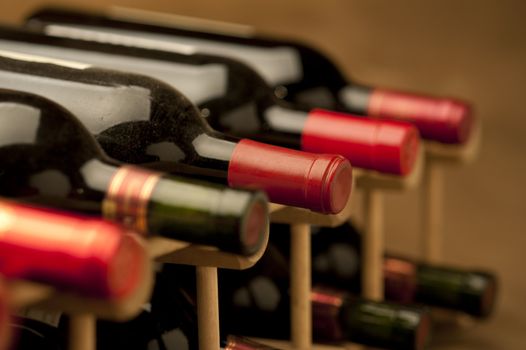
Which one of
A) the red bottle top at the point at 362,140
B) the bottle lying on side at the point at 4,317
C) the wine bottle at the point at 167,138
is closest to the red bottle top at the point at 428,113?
the red bottle top at the point at 362,140

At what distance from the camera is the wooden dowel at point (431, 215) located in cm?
91

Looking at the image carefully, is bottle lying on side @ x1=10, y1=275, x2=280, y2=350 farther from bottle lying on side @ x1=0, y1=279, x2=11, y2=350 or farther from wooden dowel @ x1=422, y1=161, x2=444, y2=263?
wooden dowel @ x1=422, y1=161, x2=444, y2=263

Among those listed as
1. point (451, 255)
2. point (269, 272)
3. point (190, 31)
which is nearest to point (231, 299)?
point (269, 272)

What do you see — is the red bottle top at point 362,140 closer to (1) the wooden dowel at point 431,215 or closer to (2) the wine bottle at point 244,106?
(2) the wine bottle at point 244,106

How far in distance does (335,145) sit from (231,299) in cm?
16

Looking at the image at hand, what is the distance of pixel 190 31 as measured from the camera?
837 mm

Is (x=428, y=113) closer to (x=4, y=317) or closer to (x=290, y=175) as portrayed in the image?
(x=290, y=175)

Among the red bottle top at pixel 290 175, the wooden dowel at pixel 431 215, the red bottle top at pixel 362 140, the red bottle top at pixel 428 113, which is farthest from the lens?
the wooden dowel at pixel 431 215

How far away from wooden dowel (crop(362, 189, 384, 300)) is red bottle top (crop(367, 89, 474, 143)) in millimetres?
64

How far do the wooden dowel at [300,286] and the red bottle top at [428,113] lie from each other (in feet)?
0.51

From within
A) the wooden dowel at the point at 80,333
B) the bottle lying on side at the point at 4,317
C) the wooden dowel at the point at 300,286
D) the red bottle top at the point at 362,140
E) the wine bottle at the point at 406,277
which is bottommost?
the wine bottle at the point at 406,277

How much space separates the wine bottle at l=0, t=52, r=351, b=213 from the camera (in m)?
0.52

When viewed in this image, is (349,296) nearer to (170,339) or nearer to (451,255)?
(170,339)

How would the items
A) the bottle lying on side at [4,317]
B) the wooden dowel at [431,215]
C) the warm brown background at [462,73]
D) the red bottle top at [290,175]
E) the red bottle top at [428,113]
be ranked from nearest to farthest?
1. the bottle lying on side at [4,317]
2. the red bottle top at [290,175]
3. the red bottle top at [428,113]
4. the wooden dowel at [431,215]
5. the warm brown background at [462,73]
